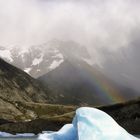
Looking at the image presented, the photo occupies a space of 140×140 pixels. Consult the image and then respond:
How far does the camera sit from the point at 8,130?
A: 196 m

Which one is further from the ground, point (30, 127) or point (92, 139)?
point (92, 139)

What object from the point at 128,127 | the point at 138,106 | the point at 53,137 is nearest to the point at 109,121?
the point at 53,137

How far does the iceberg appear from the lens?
26094 millimetres

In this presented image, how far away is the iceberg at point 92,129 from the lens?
26.1 m

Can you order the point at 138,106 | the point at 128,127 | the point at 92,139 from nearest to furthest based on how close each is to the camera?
1. the point at 92,139
2. the point at 128,127
3. the point at 138,106

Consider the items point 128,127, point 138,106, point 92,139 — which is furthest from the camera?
point 138,106

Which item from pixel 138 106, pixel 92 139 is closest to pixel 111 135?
pixel 92 139

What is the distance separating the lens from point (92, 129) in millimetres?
27188

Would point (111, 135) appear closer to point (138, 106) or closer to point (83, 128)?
point (83, 128)

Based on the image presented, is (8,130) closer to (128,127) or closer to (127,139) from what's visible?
(128,127)

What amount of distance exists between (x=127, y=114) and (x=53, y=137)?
166629 millimetres

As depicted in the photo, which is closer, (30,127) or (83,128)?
(83,128)

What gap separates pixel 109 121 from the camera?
27.6 metres

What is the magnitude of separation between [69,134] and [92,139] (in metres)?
2.84
